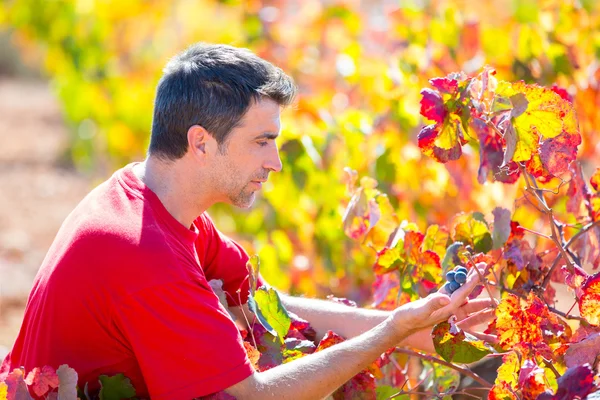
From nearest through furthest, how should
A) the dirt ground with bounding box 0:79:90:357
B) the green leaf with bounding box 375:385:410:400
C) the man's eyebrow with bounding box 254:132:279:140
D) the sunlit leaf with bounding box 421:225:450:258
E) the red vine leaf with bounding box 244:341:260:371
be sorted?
the red vine leaf with bounding box 244:341:260:371
the green leaf with bounding box 375:385:410:400
the man's eyebrow with bounding box 254:132:279:140
the sunlit leaf with bounding box 421:225:450:258
the dirt ground with bounding box 0:79:90:357

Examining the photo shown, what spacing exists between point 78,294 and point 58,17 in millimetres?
5044

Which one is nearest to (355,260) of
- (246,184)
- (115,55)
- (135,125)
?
(246,184)

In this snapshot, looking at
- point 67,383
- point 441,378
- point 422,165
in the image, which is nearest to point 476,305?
point 441,378

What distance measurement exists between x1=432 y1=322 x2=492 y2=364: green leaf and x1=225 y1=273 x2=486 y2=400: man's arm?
27 millimetres

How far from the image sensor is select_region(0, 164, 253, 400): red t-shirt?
6.31 feet

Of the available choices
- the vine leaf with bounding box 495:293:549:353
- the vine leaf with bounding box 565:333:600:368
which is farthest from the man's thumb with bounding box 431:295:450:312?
the vine leaf with bounding box 565:333:600:368

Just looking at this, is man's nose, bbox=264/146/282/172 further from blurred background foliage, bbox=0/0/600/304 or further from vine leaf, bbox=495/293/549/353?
vine leaf, bbox=495/293/549/353

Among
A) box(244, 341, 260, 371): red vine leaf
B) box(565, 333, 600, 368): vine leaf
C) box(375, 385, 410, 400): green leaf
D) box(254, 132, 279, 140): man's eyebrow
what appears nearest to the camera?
box(565, 333, 600, 368): vine leaf

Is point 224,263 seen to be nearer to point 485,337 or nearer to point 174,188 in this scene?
point 174,188

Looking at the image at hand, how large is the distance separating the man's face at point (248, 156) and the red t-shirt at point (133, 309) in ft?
0.54

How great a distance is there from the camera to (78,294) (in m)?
1.99

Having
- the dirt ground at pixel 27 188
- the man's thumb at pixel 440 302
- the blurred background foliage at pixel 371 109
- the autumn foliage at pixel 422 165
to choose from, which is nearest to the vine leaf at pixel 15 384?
the autumn foliage at pixel 422 165

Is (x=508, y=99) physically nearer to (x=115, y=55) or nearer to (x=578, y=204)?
(x=578, y=204)

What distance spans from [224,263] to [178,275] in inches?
21.8
